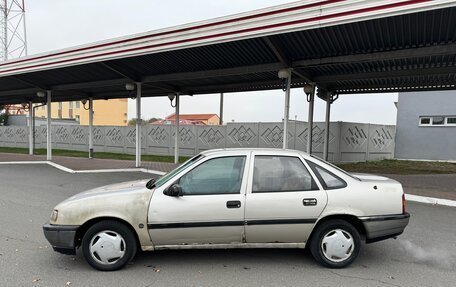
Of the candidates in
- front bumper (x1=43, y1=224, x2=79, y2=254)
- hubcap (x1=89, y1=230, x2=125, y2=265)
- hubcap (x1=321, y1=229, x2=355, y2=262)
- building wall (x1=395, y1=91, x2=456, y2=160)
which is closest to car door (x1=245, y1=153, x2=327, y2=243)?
hubcap (x1=321, y1=229, x2=355, y2=262)

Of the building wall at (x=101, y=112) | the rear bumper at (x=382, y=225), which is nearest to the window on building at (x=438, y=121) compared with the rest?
the rear bumper at (x=382, y=225)

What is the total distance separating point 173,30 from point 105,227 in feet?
21.9

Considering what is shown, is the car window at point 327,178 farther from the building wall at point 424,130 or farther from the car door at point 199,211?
the building wall at point 424,130

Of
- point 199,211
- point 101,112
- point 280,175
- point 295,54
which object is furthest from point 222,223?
point 101,112

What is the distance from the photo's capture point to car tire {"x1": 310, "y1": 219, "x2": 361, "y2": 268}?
13.4ft

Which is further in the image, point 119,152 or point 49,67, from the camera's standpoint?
point 119,152

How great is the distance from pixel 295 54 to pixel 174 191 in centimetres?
755

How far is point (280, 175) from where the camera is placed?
13.7 feet

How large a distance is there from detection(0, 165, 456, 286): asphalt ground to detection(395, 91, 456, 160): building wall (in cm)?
1525

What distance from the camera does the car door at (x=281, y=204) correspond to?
3.98m

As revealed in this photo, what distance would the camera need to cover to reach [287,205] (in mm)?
3992

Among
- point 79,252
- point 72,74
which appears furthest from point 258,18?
point 72,74

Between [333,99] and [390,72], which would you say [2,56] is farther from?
[390,72]

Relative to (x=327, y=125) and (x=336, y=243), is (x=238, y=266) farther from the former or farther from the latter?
(x=327, y=125)
